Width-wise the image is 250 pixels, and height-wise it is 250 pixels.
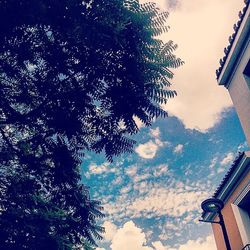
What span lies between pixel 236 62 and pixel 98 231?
6875 millimetres

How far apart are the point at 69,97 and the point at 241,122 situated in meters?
5.89

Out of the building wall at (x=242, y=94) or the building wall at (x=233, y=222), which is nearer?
the building wall at (x=242, y=94)

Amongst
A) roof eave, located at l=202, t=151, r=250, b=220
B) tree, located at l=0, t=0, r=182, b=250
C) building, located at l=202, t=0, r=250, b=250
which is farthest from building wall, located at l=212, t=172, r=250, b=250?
tree, located at l=0, t=0, r=182, b=250

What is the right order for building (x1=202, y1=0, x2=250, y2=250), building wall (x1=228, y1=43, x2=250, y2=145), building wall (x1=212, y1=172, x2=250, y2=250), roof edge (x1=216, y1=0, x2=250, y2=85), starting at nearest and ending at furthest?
roof edge (x1=216, y1=0, x2=250, y2=85)
building (x1=202, y1=0, x2=250, y2=250)
building wall (x1=228, y1=43, x2=250, y2=145)
building wall (x1=212, y1=172, x2=250, y2=250)

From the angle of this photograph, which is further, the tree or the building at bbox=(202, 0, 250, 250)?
the building at bbox=(202, 0, 250, 250)

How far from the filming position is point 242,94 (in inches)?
356

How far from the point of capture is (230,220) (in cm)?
982

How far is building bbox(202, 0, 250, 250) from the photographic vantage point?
8543 mm

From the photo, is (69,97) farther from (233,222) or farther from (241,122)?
(233,222)

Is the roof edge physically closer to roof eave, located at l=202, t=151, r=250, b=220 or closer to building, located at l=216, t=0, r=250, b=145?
building, located at l=216, t=0, r=250, b=145

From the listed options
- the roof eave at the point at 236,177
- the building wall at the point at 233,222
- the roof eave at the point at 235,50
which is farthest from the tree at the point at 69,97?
the building wall at the point at 233,222

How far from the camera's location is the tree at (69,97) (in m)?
5.34

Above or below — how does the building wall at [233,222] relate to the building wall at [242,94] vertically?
below

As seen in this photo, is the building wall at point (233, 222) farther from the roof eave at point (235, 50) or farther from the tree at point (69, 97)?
the tree at point (69, 97)
